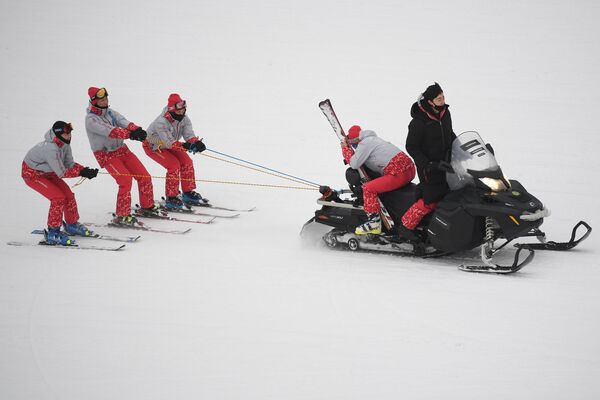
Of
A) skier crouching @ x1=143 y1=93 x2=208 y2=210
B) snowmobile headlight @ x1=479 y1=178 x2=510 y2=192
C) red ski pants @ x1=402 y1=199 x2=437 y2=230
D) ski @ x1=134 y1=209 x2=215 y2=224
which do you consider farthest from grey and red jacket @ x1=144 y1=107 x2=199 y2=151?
snowmobile headlight @ x1=479 y1=178 x2=510 y2=192

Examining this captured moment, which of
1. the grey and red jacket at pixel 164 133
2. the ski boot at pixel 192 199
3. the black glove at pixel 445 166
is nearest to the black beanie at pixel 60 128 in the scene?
the grey and red jacket at pixel 164 133

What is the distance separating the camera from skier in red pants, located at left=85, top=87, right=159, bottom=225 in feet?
32.1

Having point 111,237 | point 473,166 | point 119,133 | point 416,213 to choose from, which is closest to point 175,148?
point 119,133

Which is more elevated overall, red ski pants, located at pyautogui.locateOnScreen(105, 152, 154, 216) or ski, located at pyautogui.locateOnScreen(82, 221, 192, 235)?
red ski pants, located at pyautogui.locateOnScreen(105, 152, 154, 216)

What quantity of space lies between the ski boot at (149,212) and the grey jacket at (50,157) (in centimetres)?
155

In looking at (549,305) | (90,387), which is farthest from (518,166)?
(90,387)

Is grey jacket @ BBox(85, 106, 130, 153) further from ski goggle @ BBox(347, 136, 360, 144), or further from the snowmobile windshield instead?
the snowmobile windshield

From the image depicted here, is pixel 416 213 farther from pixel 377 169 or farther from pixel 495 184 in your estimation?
pixel 495 184

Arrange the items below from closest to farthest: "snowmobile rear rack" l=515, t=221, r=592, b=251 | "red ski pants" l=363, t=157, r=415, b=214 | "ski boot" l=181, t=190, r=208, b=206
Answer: "red ski pants" l=363, t=157, r=415, b=214 → "snowmobile rear rack" l=515, t=221, r=592, b=251 → "ski boot" l=181, t=190, r=208, b=206

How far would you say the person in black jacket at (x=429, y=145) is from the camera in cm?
824

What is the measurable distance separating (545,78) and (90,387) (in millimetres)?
13735

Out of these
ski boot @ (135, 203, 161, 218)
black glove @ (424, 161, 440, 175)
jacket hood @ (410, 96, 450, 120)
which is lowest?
ski boot @ (135, 203, 161, 218)

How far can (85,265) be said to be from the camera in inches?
338

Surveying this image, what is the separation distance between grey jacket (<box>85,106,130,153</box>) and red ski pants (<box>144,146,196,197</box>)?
2.29 ft
